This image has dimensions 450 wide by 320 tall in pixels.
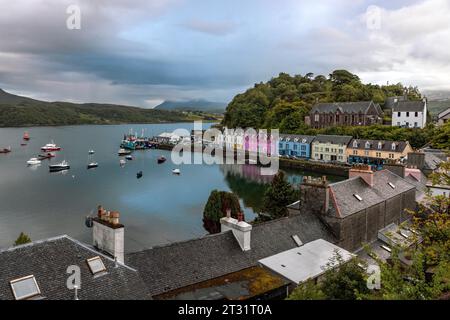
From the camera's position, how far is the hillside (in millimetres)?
101500

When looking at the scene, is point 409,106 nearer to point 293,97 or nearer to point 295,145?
point 295,145

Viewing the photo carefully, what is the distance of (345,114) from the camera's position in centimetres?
9094

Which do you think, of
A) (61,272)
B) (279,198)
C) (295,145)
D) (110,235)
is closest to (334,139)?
(295,145)

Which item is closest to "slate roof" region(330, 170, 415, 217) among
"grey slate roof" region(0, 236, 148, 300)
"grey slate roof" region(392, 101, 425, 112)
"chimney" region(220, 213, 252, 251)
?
"chimney" region(220, 213, 252, 251)

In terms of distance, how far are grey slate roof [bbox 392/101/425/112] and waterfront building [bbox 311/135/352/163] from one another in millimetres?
14115

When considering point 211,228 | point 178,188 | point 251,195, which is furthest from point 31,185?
point 211,228

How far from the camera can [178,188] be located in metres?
59.7

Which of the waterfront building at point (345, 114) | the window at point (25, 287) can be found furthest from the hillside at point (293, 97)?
the window at point (25, 287)

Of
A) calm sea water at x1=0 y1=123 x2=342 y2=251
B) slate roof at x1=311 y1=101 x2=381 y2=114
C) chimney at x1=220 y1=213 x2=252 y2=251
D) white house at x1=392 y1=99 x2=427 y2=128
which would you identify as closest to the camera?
chimney at x1=220 y1=213 x2=252 y2=251

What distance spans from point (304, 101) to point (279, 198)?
85.5m

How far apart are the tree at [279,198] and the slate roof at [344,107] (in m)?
61.0

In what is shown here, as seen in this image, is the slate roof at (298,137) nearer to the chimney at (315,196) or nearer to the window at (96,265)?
the chimney at (315,196)

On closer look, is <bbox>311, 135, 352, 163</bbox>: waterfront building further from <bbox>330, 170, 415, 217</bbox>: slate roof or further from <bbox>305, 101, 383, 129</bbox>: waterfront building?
<bbox>330, 170, 415, 217</bbox>: slate roof
